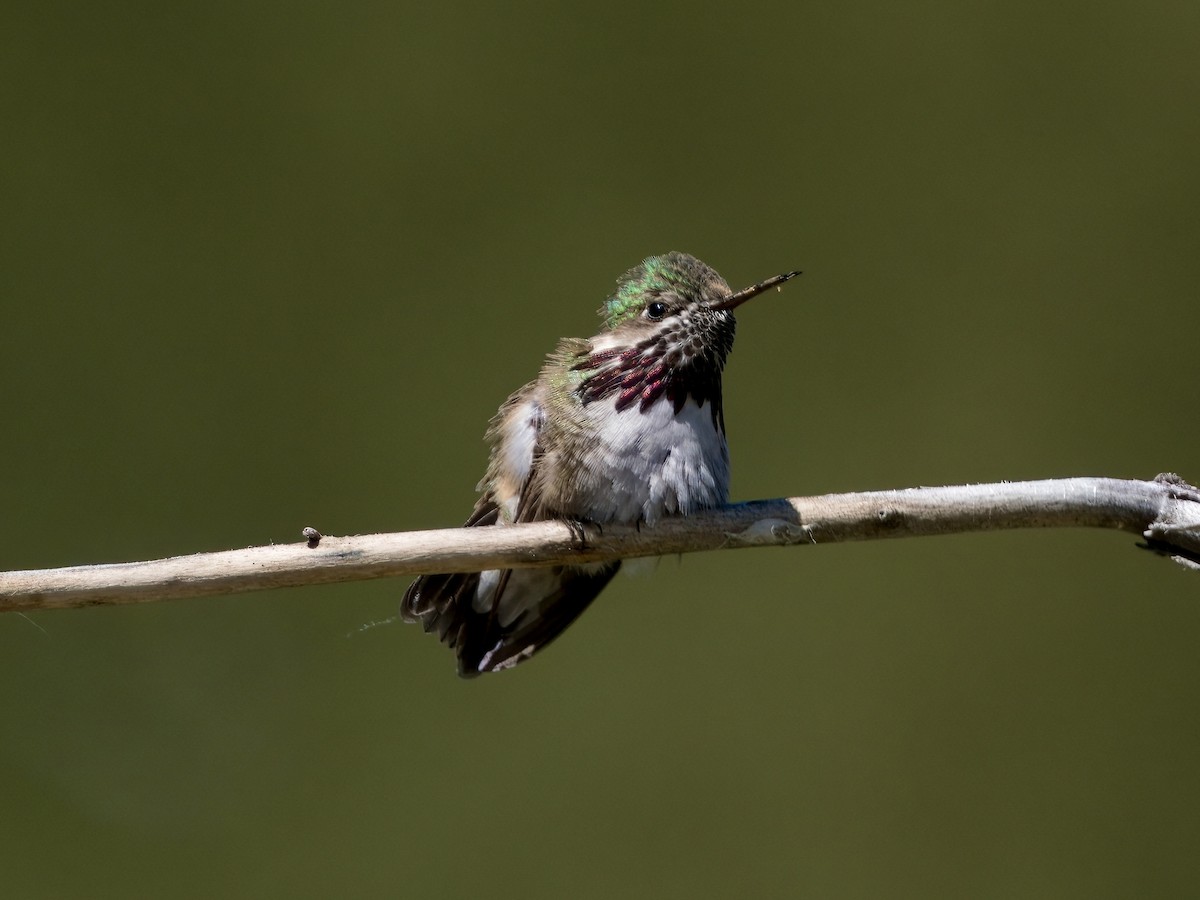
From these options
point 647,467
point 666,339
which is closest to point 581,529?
point 647,467

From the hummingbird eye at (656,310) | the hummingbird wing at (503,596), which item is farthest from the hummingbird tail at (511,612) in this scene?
the hummingbird eye at (656,310)

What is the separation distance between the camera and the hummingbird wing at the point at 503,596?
6.05 ft

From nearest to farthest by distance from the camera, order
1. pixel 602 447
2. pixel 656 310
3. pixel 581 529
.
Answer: pixel 581 529 < pixel 602 447 < pixel 656 310

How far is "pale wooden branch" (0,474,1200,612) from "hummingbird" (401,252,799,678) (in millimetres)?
83

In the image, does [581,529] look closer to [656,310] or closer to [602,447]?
[602,447]

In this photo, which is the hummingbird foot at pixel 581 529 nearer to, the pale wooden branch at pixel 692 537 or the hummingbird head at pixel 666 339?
the pale wooden branch at pixel 692 537

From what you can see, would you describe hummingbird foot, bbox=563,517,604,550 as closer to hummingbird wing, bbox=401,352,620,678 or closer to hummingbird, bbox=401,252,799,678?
hummingbird, bbox=401,252,799,678

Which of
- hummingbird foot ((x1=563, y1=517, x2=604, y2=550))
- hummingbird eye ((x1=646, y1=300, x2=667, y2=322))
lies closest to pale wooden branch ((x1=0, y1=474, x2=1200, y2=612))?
hummingbird foot ((x1=563, y1=517, x2=604, y2=550))

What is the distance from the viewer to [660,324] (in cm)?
175

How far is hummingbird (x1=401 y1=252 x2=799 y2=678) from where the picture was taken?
163 centimetres

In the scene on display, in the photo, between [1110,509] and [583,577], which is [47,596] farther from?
[1110,509]

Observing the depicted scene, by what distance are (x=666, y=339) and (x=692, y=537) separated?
34 cm

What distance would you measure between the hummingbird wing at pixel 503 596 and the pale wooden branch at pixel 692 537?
0.33 meters

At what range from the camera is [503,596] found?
189cm
